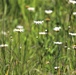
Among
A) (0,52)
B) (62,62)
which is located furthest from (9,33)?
(62,62)

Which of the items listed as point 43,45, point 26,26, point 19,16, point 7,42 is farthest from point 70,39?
point 19,16

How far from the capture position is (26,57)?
3.74 meters

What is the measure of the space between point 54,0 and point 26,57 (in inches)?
70.9

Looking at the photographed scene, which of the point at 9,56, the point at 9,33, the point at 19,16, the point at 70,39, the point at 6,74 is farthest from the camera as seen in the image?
the point at 19,16

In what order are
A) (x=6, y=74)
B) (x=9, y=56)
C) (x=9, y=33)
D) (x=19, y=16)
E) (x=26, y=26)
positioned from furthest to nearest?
(x=19, y=16), (x=26, y=26), (x=9, y=33), (x=9, y=56), (x=6, y=74)

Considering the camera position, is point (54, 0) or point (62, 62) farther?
point (54, 0)

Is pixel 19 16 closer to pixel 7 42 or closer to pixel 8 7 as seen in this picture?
pixel 8 7

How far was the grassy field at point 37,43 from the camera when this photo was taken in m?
3.55

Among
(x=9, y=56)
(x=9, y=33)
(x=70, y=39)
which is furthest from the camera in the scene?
(x=9, y=33)

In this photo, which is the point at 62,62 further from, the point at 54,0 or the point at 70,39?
the point at 54,0

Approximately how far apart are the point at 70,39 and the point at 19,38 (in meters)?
0.47

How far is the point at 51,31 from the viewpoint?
452cm

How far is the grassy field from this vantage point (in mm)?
3555

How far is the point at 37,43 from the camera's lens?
13.5ft
